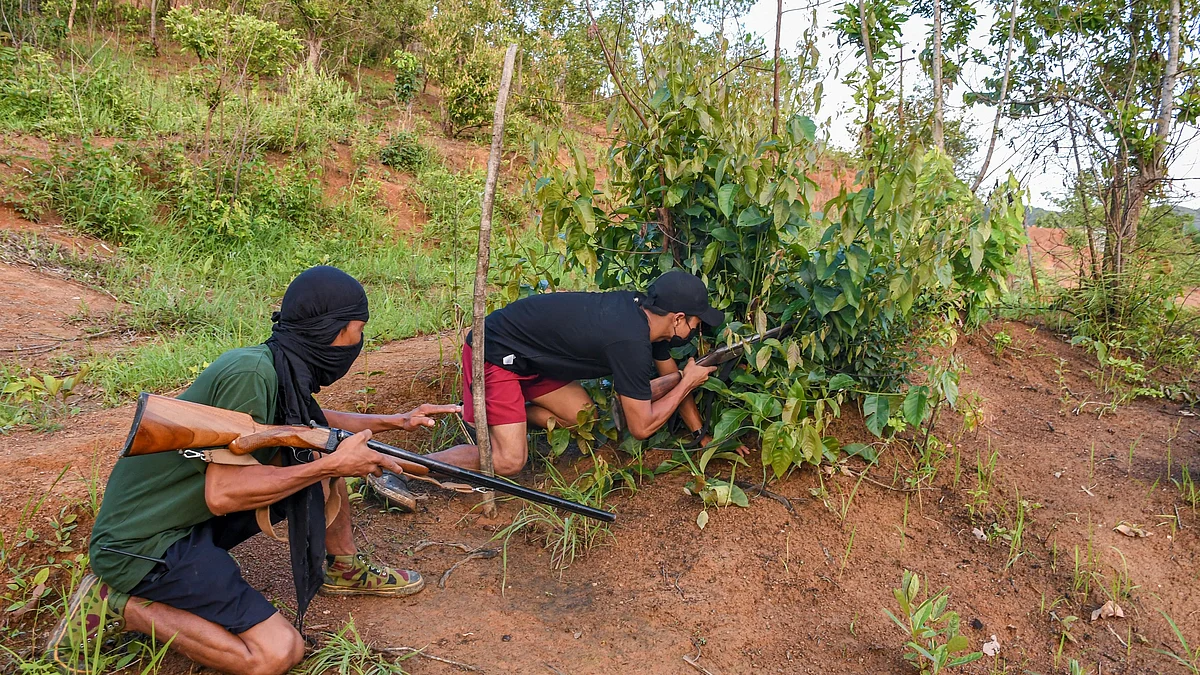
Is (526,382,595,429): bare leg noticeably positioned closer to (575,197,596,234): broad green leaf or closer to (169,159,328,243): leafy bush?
(575,197,596,234): broad green leaf

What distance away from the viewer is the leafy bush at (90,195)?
653 centimetres

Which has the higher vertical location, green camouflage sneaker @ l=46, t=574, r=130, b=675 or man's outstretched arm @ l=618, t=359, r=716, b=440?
man's outstretched arm @ l=618, t=359, r=716, b=440

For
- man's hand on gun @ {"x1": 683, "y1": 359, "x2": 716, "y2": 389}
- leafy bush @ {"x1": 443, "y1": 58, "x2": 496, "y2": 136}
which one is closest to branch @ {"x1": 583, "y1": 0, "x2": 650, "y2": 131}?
man's hand on gun @ {"x1": 683, "y1": 359, "x2": 716, "y2": 389}

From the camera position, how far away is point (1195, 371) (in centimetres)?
429

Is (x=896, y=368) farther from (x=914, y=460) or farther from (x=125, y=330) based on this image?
(x=125, y=330)

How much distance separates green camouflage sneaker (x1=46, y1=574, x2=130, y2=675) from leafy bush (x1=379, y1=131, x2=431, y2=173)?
7.68 m

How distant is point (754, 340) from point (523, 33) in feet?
28.0

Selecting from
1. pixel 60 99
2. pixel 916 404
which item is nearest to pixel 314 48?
pixel 60 99

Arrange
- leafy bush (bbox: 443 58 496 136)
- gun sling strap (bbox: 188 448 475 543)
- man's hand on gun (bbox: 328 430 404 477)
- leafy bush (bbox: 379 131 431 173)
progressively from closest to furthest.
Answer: gun sling strap (bbox: 188 448 475 543) → man's hand on gun (bbox: 328 430 404 477) → leafy bush (bbox: 379 131 431 173) → leafy bush (bbox: 443 58 496 136)

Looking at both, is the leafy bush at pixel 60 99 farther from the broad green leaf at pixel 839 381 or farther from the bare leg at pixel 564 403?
the broad green leaf at pixel 839 381

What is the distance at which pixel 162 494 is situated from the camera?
2174mm

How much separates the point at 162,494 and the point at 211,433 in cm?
28

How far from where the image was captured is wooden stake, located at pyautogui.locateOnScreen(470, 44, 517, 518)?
2715 millimetres

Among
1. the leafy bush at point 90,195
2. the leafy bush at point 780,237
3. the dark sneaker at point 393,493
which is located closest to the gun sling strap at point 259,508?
the dark sneaker at point 393,493
